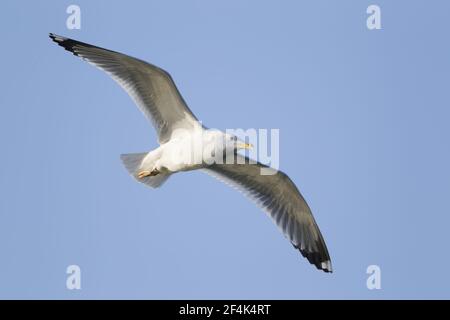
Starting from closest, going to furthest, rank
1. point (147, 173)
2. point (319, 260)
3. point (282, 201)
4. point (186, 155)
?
point (186, 155) → point (147, 173) → point (282, 201) → point (319, 260)

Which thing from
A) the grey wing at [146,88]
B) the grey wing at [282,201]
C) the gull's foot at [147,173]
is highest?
the grey wing at [146,88]

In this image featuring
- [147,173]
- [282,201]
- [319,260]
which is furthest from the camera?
[319,260]

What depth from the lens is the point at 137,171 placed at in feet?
24.5

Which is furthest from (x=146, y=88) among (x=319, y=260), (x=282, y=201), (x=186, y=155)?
(x=319, y=260)

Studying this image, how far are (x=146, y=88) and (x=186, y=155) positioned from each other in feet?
2.41

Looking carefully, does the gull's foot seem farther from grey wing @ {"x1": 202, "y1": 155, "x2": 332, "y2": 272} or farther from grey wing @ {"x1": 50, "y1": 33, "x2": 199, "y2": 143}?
grey wing @ {"x1": 202, "y1": 155, "x2": 332, "y2": 272}

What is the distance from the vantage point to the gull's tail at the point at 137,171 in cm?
749

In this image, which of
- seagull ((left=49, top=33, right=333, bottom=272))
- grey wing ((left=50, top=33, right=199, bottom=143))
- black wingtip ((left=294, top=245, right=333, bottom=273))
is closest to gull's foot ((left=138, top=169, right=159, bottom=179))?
seagull ((left=49, top=33, right=333, bottom=272))

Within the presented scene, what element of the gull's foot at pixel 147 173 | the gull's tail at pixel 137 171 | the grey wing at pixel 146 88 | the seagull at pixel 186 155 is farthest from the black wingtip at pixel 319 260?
the grey wing at pixel 146 88

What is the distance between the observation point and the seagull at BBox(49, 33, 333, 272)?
285 inches

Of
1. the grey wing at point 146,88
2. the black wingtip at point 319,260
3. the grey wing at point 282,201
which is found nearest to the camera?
the grey wing at point 146,88

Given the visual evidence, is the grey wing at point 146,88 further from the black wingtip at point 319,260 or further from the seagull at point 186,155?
the black wingtip at point 319,260

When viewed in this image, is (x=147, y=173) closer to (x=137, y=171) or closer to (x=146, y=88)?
(x=137, y=171)
